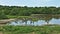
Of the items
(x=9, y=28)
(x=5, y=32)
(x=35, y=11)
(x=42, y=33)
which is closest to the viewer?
(x=42, y=33)

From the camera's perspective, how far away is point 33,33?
899 inches

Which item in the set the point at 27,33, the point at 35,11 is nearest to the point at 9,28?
the point at 27,33

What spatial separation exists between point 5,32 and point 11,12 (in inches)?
1587

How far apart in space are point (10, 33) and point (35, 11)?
144ft

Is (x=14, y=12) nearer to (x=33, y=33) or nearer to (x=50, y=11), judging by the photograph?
(x=50, y=11)

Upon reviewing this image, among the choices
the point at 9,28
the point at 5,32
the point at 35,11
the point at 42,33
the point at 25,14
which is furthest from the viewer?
the point at 35,11

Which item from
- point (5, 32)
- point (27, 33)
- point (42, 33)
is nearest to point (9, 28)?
point (5, 32)

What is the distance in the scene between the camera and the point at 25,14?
198ft

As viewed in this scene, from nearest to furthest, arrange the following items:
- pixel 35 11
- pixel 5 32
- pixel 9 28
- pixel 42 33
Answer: pixel 42 33 < pixel 5 32 < pixel 9 28 < pixel 35 11

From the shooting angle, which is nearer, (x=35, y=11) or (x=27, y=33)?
(x=27, y=33)

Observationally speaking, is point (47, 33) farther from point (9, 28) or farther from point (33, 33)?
point (9, 28)

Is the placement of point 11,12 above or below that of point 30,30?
below

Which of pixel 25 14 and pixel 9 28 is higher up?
pixel 9 28

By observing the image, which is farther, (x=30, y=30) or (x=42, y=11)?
(x=42, y=11)
